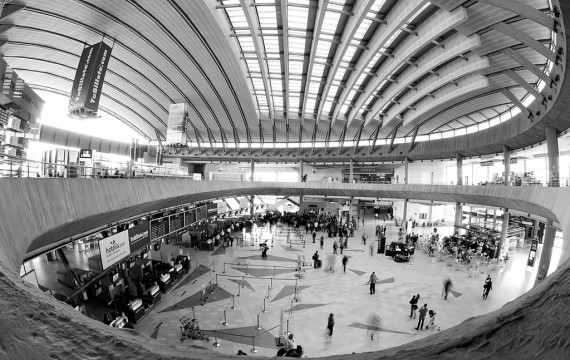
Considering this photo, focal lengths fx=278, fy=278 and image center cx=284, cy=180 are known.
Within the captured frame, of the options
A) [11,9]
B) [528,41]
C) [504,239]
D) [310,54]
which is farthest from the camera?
[504,239]

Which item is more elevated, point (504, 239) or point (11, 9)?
point (11, 9)

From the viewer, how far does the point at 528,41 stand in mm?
12422

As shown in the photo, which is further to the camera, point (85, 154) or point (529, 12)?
point (85, 154)

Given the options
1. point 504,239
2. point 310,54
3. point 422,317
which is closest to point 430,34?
point 310,54

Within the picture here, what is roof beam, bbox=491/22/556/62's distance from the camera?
11328 mm

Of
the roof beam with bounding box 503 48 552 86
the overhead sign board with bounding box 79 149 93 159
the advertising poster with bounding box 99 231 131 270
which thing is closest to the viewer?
the advertising poster with bounding box 99 231 131 270

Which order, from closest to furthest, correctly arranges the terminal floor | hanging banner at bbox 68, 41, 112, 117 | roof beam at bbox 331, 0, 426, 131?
the terminal floor < roof beam at bbox 331, 0, 426, 131 < hanging banner at bbox 68, 41, 112, 117

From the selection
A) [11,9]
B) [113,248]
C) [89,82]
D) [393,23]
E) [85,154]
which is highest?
[11,9]

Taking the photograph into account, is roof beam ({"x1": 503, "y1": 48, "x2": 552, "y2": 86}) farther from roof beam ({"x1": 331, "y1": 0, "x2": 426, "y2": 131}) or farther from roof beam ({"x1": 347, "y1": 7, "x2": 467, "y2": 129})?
roof beam ({"x1": 331, "y1": 0, "x2": 426, "y2": 131})

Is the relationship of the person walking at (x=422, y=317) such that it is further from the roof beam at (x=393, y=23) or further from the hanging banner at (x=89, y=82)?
the hanging banner at (x=89, y=82)

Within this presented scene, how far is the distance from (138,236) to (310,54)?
61.5 ft

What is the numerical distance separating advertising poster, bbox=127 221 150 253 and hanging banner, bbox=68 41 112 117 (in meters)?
10.1

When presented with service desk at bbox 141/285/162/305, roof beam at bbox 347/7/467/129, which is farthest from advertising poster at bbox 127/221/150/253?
roof beam at bbox 347/7/467/129

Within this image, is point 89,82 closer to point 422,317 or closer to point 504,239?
point 422,317
